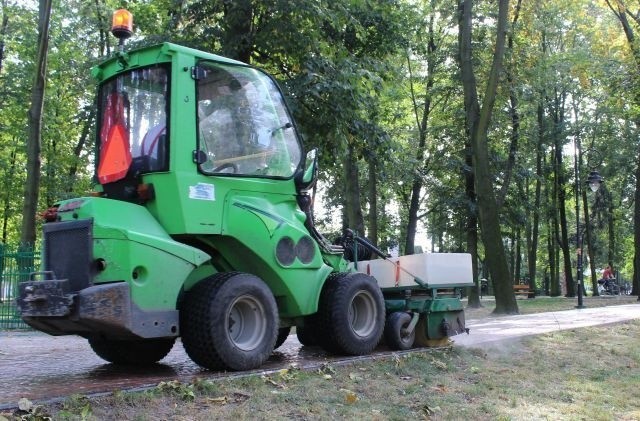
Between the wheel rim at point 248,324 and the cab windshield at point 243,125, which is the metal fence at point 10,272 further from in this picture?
Answer: the wheel rim at point 248,324

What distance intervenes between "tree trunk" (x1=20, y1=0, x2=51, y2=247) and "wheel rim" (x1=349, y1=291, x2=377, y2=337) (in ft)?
33.2

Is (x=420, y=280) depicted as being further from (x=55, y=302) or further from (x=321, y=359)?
(x=55, y=302)

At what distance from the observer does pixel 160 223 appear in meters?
5.84

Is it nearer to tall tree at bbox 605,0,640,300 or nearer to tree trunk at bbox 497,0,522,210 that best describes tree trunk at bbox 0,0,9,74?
tree trunk at bbox 497,0,522,210

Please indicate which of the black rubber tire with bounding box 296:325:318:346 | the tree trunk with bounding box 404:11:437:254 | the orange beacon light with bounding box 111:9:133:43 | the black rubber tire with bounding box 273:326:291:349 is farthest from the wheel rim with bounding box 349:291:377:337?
the tree trunk with bounding box 404:11:437:254

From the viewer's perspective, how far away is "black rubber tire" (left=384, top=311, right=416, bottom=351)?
793cm

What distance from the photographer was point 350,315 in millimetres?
7227

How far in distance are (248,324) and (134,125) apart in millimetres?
2310

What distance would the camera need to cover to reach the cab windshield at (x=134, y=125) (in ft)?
19.7

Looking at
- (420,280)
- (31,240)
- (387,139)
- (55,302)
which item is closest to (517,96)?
(387,139)

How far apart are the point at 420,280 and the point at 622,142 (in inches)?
1070

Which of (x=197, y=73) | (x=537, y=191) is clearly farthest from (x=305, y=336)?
(x=537, y=191)

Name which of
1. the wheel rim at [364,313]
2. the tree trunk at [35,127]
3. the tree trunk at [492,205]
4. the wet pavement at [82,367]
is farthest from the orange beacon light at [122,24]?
the tree trunk at [492,205]

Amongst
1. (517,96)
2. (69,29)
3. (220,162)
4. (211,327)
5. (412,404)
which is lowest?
(412,404)
